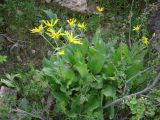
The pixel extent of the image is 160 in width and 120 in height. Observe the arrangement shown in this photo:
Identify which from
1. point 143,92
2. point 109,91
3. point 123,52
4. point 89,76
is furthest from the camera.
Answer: point 123,52

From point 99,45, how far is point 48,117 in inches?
38.7

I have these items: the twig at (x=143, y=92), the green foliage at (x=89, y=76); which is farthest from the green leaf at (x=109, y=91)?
the twig at (x=143, y=92)

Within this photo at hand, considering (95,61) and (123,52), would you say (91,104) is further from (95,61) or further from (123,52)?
(123,52)

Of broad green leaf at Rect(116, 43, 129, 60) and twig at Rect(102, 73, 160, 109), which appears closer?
twig at Rect(102, 73, 160, 109)

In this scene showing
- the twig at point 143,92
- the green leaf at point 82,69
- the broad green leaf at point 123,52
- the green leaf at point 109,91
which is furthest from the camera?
the broad green leaf at point 123,52

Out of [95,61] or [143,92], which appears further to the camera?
[95,61]

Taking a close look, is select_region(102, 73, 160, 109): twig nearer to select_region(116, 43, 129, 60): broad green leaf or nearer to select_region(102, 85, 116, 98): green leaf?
select_region(102, 85, 116, 98): green leaf

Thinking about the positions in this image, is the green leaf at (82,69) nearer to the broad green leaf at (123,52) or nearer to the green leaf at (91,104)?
the green leaf at (91,104)

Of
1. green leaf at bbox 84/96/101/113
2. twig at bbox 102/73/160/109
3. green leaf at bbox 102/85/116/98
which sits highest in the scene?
twig at bbox 102/73/160/109

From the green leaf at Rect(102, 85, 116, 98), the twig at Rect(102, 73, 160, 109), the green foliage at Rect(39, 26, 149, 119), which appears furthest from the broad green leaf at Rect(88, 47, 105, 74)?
the twig at Rect(102, 73, 160, 109)

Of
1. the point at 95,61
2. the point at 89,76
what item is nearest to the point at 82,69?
the point at 89,76

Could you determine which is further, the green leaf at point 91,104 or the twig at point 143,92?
the green leaf at point 91,104

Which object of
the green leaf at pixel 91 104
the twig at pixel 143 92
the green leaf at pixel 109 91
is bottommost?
the green leaf at pixel 91 104

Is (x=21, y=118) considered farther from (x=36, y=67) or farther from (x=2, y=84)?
(x=36, y=67)
